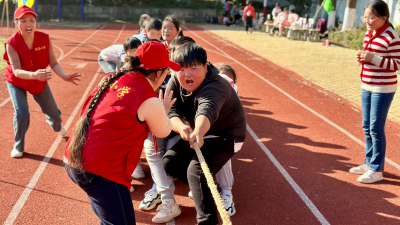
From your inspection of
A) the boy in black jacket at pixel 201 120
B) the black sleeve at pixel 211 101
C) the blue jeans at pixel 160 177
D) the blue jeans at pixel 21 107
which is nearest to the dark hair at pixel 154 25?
the blue jeans at pixel 21 107

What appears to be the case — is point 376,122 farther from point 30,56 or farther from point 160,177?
point 30,56

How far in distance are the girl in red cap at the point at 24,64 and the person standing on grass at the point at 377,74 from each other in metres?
3.74

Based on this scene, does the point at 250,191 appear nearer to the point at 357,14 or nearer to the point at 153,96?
the point at 153,96

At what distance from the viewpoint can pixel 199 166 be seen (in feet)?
11.1

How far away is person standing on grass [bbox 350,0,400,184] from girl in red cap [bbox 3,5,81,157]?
147 inches

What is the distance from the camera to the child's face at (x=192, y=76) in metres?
3.36

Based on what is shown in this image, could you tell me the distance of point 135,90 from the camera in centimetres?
241

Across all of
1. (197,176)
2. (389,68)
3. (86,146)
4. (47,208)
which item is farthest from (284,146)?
(86,146)

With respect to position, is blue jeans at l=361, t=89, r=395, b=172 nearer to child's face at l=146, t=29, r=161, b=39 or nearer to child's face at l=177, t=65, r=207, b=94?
child's face at l=177, t=65, r=207, b=94

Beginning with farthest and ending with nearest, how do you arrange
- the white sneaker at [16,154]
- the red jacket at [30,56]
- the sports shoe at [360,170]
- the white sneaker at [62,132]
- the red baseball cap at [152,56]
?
the white sneaker at [62,132]
the white sneaker at [16,154]
the sports shoe at [360,170]
the red jacket at [30,56]
the red baseball cap at [152,56]

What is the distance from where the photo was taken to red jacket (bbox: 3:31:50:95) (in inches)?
188

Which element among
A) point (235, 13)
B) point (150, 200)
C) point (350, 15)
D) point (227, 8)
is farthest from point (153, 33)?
point (227, 8)

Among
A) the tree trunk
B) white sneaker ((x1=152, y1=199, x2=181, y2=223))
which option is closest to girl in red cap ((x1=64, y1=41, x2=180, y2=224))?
white sneaker ((x1=152, y1=199, x2=181, y2=223))

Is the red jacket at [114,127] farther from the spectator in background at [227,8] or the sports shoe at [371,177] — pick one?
the spectator in background at [227,8]
